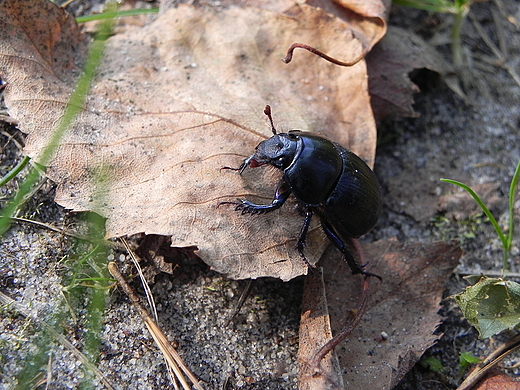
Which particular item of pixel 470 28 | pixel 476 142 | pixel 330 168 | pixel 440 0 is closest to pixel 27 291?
pixel 330 168

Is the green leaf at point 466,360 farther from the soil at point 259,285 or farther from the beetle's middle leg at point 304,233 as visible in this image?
the beetle's middle leg at point 304,233

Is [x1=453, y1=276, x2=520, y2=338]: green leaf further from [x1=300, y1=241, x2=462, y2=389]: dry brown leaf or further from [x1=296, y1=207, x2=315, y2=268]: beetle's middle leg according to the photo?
[x1=296, y1=207, x2=315, y2=268]: beetle's middle leg

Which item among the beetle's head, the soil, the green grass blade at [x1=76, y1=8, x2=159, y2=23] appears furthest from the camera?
the green grass blade at [x1=76, y1=8, x2=159, y2=23]

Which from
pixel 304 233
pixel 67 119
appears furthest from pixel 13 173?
pixel 304 233

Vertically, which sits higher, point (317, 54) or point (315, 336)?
point (317, 54)

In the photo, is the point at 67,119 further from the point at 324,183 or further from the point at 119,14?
the point at 324,183

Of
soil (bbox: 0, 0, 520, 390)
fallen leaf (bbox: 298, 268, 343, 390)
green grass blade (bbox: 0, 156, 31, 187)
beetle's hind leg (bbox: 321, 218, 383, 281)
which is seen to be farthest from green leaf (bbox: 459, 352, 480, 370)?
green grass blade (bbox: 0, 156, 31, 187)

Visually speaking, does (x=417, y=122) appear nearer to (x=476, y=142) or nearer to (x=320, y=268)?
(x=476, y=142)
